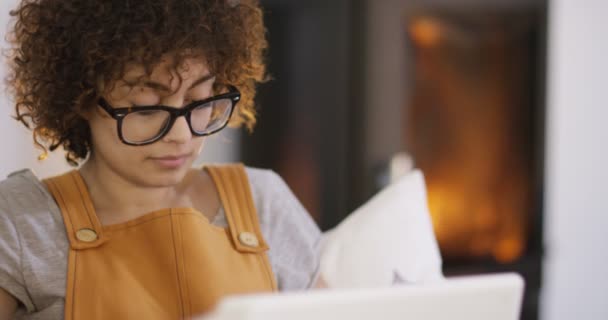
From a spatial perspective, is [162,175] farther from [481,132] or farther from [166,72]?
[481,132]

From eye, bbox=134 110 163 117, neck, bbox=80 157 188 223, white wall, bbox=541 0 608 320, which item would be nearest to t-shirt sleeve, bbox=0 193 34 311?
neck, bbox=80 157 188 223

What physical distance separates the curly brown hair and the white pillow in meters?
0.41

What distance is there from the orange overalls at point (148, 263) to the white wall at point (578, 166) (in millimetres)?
1826

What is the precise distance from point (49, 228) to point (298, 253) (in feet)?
1.45

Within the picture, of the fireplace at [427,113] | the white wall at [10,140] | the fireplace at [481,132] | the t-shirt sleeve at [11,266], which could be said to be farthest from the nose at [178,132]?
the fireplace at [481,132]

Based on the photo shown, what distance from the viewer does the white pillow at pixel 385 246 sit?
155cm

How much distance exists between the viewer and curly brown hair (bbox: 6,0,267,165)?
3.88 ft

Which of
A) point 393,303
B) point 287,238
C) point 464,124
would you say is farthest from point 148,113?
point 464,124

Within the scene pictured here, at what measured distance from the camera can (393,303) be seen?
0.80 meters

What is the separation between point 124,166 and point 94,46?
0.19 metres

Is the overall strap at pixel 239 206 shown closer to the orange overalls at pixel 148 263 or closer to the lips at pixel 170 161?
the orange overalls at pixel 148 263

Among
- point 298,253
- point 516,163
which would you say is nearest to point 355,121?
point 516,163

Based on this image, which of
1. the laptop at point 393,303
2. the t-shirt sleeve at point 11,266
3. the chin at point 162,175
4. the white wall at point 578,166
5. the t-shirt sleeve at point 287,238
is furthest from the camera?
the white wall at point 578,166

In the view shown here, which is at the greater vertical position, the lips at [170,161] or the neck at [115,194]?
the lips at [170,161]
